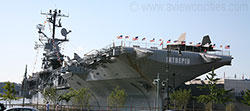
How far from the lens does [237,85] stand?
1591 inches

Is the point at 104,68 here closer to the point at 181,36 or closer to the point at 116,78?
the point at 116,78

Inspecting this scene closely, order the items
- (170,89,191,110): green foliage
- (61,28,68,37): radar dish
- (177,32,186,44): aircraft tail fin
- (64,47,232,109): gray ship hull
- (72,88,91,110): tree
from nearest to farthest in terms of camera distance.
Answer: (64,47,232,109): gray ship hull, (170,89,191,110): green foliage, (177,32,186,44): aircraft tail fin, (72,88,91,110): tree, (61,28,68,37): radar dish

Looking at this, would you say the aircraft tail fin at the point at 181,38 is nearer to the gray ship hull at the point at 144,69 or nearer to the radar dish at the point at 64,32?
the gray ship hull at the point at 144,69

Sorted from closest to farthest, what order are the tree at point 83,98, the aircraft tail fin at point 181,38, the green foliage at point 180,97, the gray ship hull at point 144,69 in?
the gray ship hull at point 144,69
the green foliage at point 180,97
the aircraft tail fin at point 181,38
the tree at point 83,98

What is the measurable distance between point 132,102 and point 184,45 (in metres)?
9.74

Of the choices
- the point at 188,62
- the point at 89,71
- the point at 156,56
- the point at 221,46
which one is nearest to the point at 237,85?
the point at 221,46

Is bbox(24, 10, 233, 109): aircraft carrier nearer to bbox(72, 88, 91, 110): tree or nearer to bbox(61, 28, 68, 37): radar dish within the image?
bbox(72, 88, 91, 110): tree

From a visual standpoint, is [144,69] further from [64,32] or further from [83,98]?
[64,32]

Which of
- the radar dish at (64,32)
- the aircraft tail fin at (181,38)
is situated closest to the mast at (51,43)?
the radar dish at (64,32)

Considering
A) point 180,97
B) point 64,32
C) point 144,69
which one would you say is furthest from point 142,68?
point 64,32

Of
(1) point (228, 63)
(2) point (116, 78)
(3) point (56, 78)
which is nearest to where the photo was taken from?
(1) point (228, 63)

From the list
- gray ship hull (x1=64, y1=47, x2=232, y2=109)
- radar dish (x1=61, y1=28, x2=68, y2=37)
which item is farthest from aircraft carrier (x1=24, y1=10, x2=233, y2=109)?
radar dish (x1=61, y1=28, x2=68, y2=37)

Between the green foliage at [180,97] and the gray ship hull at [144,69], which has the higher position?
the gray ship hull at [144,69]

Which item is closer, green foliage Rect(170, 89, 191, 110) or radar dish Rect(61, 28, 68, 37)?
green foliage Rect(170, 89, 191, 110)
